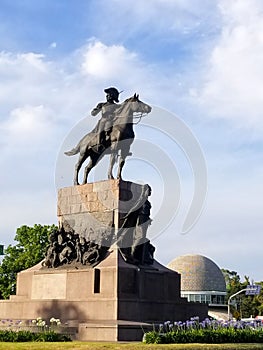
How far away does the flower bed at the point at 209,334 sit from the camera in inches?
771

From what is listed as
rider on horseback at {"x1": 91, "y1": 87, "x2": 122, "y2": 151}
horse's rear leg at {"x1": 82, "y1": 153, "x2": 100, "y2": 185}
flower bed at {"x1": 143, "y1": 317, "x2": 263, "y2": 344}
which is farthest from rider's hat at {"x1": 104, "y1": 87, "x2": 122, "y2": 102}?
flower bed at {"x1": 143, "y1": 317, "x2": 263, "y2": 344}

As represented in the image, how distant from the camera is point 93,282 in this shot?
81.3ft

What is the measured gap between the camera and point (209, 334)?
20.2 metres

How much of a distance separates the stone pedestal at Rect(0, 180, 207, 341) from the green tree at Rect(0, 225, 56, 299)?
62.8ft

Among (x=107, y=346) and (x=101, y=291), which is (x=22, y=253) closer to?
(x=101, y=291)

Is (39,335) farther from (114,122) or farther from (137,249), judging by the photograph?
(114,122)

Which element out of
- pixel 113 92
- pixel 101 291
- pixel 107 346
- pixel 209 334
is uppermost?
pixel 113 92

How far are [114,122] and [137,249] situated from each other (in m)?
5.58

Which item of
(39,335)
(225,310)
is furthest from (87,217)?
(225,310)

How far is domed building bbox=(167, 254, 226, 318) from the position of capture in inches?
3073

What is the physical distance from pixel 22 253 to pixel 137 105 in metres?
24.3

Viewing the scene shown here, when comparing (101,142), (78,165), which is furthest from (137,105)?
(78,165)

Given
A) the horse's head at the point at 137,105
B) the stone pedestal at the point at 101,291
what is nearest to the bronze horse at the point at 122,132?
the horse's head at the point at 137,105

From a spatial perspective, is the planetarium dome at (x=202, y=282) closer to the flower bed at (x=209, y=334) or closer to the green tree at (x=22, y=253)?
the green tree at (x=22, y=253)
